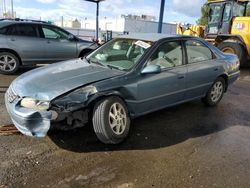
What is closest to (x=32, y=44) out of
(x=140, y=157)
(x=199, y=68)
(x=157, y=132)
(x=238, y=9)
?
(x=199, y=68)

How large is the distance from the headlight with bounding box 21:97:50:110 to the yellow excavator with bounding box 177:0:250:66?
1034cm

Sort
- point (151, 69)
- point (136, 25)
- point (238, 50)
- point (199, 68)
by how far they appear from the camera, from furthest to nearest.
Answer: point (136, 25) < point (238, 50) < point (199, 68) < point (151, 69)

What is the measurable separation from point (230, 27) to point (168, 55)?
9029 mm

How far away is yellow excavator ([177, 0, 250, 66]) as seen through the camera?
12.0m

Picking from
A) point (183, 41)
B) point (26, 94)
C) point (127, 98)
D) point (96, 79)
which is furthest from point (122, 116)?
point (183, 41)

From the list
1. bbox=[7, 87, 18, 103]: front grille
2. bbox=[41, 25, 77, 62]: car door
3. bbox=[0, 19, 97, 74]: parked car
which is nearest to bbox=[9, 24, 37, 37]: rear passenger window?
bbox=[0, 19, 97, 74]: parked car

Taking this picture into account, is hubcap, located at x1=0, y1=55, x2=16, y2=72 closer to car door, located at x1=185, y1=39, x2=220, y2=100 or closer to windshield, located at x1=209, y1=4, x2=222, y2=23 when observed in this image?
car door, located at x1=185, y1=39, x2=220, y2=100

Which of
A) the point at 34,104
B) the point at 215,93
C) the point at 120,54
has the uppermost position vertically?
the point at 120,54

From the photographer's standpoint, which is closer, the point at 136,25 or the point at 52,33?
the point at 52,33

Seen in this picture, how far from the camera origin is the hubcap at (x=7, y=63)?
837 cm

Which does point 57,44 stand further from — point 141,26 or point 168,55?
point 141,26

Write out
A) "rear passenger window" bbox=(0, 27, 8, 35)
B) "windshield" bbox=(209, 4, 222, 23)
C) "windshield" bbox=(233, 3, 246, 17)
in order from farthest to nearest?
"windshield" bbox=(209, 4, 222, 23) → "windshield" bbox=(233, 3, 246, 17) → "rear passenger window" bbox=(0, 27, 8, 35)

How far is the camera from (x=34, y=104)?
11.7 feet

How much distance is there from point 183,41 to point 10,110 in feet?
10.5
